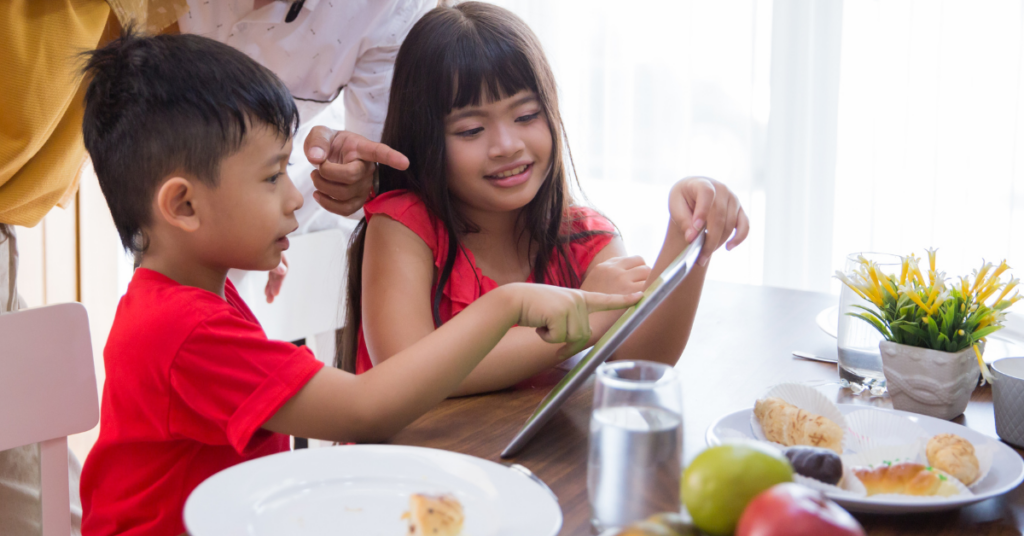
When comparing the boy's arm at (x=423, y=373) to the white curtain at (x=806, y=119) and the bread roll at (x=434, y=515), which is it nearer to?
the bread roll at (x=434, y=515)

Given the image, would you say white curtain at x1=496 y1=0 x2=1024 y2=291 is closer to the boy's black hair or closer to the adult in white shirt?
the adult in white shirt

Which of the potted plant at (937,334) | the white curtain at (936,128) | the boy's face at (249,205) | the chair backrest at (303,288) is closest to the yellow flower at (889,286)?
the potted plant at (937,334)

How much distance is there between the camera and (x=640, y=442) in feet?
1.65

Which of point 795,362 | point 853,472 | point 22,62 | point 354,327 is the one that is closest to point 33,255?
point 22,62

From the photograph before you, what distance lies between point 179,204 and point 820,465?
673 millimetres

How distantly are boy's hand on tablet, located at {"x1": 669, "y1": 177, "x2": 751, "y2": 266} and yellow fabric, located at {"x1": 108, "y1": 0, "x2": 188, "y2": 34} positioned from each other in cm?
87

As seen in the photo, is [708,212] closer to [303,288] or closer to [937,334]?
[937,334]

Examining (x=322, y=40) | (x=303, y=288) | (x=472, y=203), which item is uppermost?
(x=322, y=40)

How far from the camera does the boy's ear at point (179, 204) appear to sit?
839 millimetres

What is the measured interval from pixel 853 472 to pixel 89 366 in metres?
0.75

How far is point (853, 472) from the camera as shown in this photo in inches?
23.8

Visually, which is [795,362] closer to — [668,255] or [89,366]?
[668,255]

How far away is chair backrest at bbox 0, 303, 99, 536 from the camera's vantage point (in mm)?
794

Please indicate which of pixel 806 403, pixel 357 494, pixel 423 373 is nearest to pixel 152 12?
pixel 423 373
